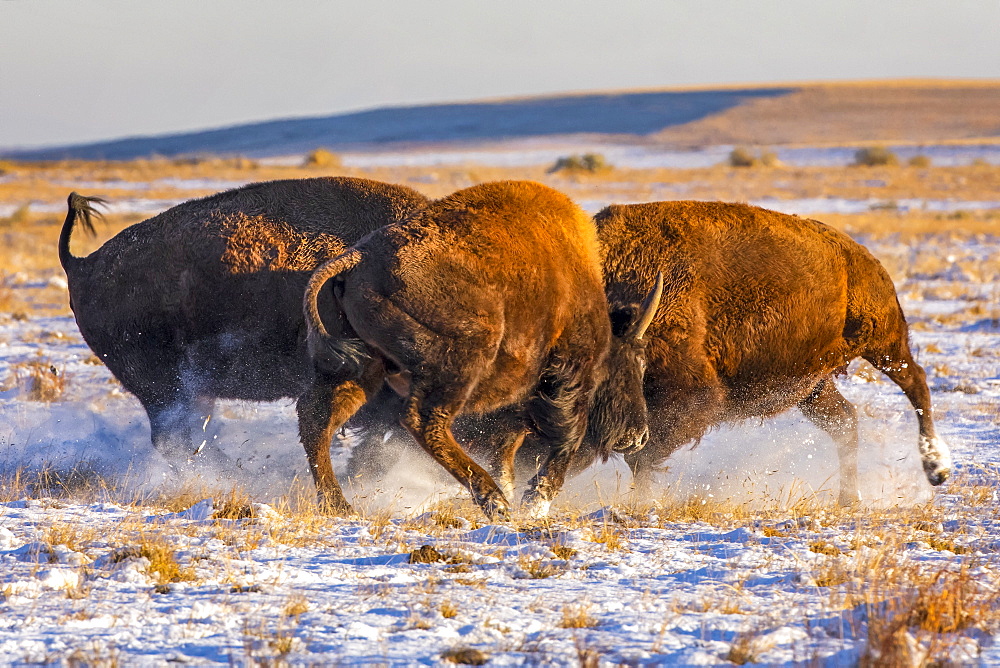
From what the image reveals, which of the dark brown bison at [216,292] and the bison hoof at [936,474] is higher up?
the dark brown bison at [216,292]

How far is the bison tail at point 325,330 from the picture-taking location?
524 cm

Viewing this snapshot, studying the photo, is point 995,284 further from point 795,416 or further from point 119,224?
point 119,224

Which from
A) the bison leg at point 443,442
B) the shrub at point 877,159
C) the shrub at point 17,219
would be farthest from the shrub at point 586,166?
the bison leg at point 443,442

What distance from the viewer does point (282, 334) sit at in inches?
240

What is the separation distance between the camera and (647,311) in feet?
19.1

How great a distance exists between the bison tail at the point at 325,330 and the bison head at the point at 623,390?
141 centimetres

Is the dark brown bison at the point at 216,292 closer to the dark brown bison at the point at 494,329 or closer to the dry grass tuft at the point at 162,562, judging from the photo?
the dark brown bison at the point at 494,329

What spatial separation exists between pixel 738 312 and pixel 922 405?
1477mm

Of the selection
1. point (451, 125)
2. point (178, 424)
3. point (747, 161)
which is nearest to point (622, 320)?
point (178, 424)

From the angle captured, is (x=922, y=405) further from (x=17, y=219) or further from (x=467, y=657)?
(x=17, y=219)

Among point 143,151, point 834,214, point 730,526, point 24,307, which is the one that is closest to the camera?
point 730,526

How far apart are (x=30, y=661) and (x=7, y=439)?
169 inches

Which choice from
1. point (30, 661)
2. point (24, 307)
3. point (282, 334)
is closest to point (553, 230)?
point (282, 334)

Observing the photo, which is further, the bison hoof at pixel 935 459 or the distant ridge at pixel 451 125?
the distant ridge at pixel 451 125
